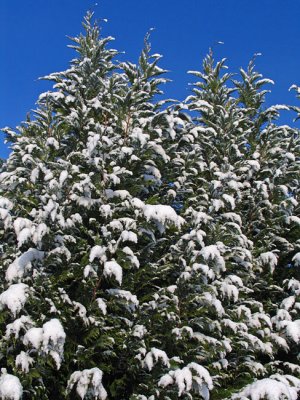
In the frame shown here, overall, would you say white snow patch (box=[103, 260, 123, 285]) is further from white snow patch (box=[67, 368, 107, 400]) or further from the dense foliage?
white snow patch (box=[67, 368, 107, 400])

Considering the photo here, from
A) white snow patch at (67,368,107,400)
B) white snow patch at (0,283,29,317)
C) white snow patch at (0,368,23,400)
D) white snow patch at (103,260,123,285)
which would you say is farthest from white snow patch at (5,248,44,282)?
white snow patch at (67,368,107,400)

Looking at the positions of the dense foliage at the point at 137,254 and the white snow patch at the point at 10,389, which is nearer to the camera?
the white snow patch at the point at 10,389

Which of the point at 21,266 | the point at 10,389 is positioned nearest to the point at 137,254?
the point at 21,266

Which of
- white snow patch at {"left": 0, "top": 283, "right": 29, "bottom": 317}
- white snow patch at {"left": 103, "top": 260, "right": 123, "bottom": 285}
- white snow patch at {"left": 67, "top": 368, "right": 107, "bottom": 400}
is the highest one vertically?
white snow patch at {"left": 103, "top": 260, "right": 123, "bottom": 285}

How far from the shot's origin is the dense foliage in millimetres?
6398

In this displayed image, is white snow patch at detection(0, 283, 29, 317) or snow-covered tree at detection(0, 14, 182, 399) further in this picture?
snow-covered tree at detection(0, 14, 182, 399)

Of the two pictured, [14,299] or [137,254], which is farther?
[137,254]

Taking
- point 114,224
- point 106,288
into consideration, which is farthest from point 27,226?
point 106,288

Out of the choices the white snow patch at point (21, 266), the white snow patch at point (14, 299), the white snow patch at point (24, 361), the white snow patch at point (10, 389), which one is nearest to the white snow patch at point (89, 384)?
the white snow patch at point (24, 361)

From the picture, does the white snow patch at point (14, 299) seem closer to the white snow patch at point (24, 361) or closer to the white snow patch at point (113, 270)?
the white snow patch at point (24, 361)

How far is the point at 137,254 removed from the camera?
25.1 feet

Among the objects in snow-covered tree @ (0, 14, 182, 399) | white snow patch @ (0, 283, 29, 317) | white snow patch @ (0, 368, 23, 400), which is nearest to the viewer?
white snow patch @ (0, 368, 23, 400)

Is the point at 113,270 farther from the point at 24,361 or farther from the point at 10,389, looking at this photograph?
the point at 10,389

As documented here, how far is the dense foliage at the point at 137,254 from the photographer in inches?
252
